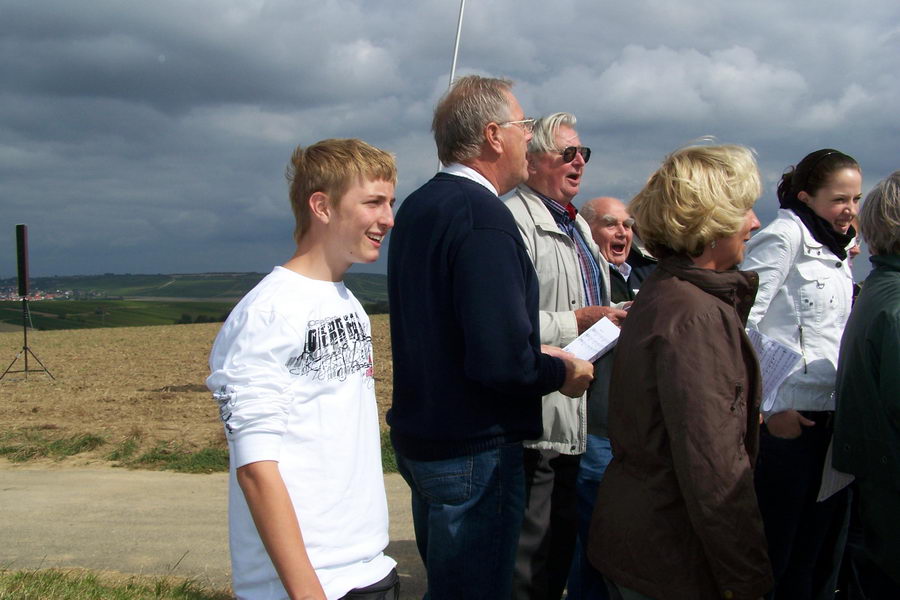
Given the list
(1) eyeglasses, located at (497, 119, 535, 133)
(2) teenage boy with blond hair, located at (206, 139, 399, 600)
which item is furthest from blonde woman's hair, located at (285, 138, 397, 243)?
(1) eyeglasses, located at (497, 119, 535, 133)

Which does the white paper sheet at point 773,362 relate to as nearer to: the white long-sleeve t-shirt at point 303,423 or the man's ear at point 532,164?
the man's ear at point 532,164

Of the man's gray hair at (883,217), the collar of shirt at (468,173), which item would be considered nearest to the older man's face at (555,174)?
the collar of shirt at (468,173)

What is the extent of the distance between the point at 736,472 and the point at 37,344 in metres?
31.2

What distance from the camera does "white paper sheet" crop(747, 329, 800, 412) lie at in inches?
127

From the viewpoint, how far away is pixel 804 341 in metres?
3.47

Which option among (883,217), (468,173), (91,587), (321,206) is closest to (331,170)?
(321,206)

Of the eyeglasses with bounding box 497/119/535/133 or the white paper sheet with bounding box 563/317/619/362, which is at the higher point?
the eyeglasses with bounding box 497/119/535/133

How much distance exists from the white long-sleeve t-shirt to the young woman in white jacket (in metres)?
1.94

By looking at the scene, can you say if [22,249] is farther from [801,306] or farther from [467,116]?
[801,306]

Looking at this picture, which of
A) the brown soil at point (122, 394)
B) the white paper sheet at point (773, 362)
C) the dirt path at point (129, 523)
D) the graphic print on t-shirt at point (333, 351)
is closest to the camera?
the graphic print on t-shirt at point (333, 351)

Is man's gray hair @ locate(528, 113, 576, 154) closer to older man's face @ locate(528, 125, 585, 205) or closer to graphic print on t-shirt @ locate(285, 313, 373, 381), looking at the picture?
older man's face @ locate(528, 125, 585, 205)

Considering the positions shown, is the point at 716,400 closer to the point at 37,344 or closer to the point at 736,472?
the point at 736,472

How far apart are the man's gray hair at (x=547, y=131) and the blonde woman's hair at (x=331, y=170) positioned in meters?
1.53

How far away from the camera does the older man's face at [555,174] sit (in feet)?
12.2
